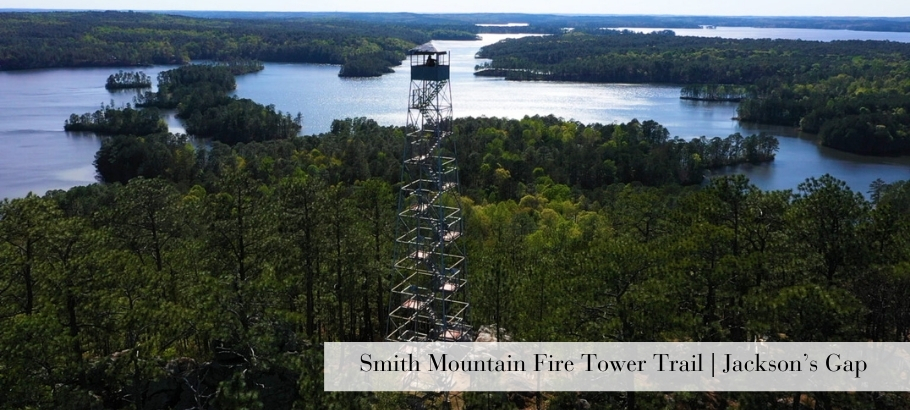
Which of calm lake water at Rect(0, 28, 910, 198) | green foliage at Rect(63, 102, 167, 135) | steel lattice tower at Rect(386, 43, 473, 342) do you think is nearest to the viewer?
steel lattice tower at Rect(386, 43, 473, 342)

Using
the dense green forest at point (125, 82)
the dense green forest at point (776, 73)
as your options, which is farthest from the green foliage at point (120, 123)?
the dense green forest at point (776, 73)

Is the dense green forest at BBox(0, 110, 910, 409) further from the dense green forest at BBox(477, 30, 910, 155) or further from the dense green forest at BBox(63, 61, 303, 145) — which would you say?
the dense green forest at BBox(477, 30, 910, 155)

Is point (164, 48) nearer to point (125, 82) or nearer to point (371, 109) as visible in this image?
point (125, 82)

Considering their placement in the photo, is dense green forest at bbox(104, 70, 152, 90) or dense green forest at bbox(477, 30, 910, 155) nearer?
dense green forest at bbox(477, 30, 910, 155)

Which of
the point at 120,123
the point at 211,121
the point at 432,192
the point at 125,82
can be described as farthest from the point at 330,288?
the point at 125,82

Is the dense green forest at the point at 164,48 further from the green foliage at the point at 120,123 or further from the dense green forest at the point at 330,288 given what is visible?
the dense green forest at the point at 330,288

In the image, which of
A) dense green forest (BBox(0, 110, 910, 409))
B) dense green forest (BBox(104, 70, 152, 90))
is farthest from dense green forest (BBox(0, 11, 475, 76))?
dense green forest (BBox(0, 110, 910, 409))

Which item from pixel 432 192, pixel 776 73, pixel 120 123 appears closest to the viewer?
pixel 432 192

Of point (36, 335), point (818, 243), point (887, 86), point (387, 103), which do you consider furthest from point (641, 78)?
point (36, 335)
